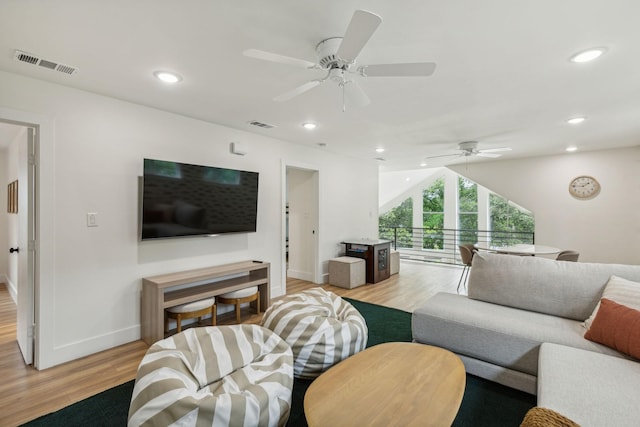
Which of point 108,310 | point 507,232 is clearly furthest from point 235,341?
point 507,232

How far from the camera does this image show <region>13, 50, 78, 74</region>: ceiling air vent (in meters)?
2.06

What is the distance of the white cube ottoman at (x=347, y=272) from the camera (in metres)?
5.00

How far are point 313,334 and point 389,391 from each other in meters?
0.75

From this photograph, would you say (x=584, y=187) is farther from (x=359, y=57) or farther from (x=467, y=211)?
(x=359, y=57)

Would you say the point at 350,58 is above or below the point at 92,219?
above

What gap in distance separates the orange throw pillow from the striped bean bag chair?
1971 millimetres

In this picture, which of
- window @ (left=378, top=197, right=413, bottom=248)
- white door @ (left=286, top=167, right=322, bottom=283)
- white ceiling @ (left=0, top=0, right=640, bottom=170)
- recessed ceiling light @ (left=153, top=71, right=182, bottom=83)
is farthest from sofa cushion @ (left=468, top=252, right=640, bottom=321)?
window @ (left=378, top=197, right=413, bottom=248)

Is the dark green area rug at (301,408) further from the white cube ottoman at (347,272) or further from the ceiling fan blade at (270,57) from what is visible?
the white cube ottoman at (347,272)

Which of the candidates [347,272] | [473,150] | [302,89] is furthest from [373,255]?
[302,89]

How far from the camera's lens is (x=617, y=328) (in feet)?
6.05

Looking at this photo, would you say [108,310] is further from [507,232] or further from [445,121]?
[507,232]

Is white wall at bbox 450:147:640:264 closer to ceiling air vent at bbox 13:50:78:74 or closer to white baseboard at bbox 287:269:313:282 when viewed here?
white baseboard at bbox 287:269:313:282

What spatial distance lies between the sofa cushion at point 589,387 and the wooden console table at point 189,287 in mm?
2847

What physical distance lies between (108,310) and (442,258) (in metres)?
7.61
